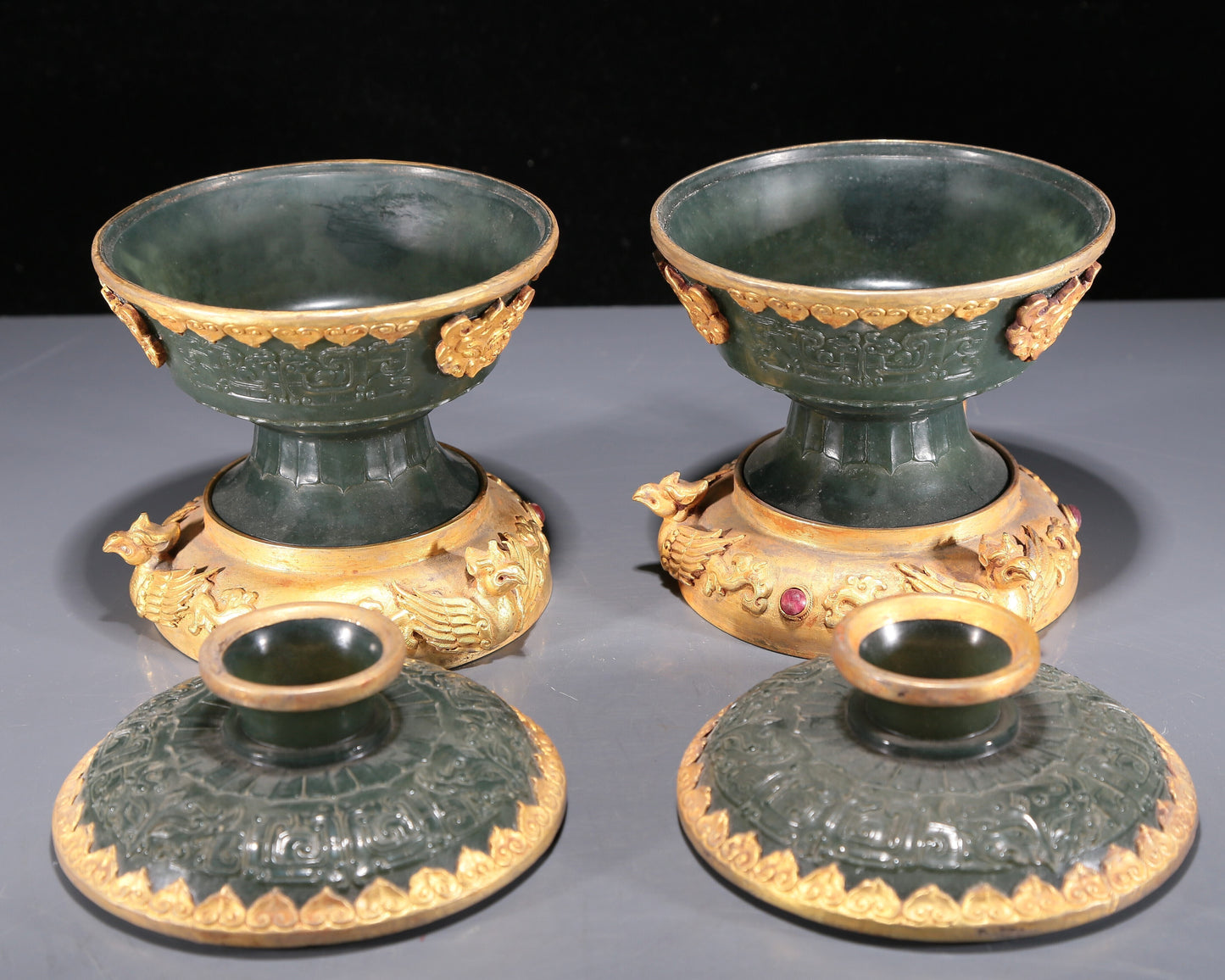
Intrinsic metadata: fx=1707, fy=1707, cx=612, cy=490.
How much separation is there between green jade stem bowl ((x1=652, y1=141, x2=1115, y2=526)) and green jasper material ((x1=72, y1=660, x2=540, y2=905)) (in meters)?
1.09

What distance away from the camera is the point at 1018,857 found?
9.78ft

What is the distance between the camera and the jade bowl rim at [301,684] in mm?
2980

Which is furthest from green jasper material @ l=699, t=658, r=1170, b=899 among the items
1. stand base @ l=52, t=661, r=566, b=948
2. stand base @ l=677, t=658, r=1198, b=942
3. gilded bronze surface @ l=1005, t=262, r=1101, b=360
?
gilded bronze surface @ l=1005, t=262, r=1101, b=360

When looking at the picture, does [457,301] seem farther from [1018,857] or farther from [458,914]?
[1018,857]

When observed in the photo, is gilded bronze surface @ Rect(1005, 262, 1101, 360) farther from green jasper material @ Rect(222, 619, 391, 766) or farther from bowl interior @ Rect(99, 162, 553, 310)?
green jasper material @ Rect(222, 619, 391, 766)

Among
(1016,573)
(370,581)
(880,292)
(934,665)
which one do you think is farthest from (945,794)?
(370,581)

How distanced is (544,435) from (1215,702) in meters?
2.12

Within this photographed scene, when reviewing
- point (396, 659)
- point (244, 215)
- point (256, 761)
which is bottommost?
point (256, 761)

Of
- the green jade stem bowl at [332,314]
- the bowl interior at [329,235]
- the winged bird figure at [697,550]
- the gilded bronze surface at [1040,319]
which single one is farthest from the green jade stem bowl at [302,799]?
the gilded bronze surface at [1040,319]

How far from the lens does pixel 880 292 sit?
11.6 feet

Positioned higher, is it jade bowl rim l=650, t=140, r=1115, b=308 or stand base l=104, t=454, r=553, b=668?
jade bowl rim l=650, t=140, r=1115, b=308

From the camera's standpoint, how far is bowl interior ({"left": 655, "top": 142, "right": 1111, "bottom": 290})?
13.8ft

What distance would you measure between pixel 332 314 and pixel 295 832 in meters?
1.08

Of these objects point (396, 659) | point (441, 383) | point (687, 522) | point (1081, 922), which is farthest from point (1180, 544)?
point (396, 659)
